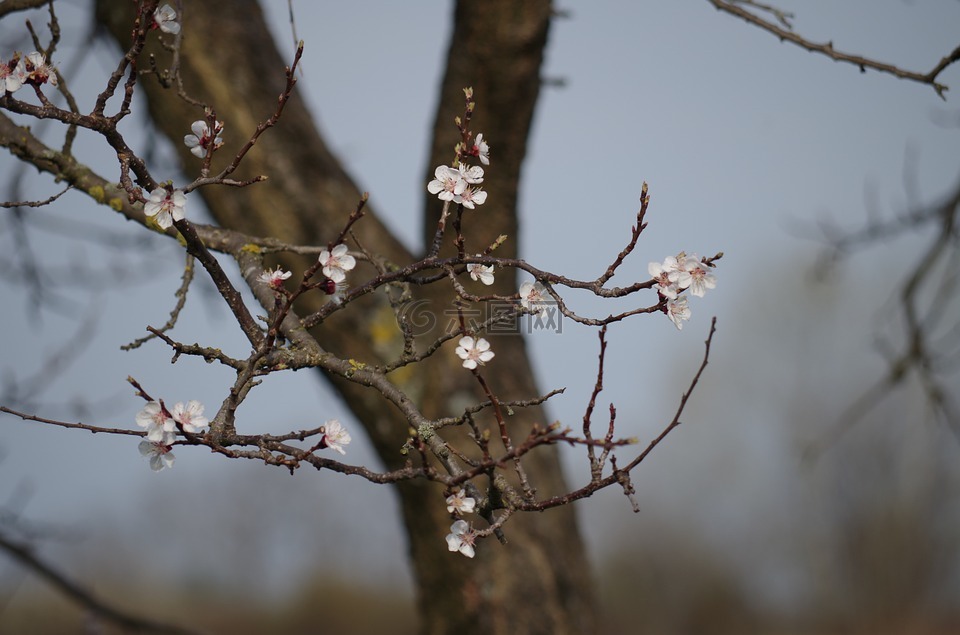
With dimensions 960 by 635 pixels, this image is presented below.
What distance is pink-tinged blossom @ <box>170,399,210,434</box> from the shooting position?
1225 mm

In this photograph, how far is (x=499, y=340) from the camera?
3.40 m

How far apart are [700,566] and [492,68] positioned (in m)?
15.2

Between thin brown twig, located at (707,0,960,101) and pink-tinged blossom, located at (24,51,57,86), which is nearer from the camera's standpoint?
pink-tinged blossom, located at (24,51,57,86)

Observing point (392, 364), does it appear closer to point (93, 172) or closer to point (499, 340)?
point (93, 172)

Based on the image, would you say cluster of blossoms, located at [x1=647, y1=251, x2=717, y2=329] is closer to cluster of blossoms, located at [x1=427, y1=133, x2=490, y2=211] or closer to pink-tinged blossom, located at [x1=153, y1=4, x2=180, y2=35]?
cluster of blossoms, located at [x1=427, y1=133, x2=490, y2=211]

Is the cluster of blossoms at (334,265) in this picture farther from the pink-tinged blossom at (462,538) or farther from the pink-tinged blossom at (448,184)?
the pink-tinged blossom at (462,538)

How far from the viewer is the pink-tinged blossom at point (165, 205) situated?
124cm

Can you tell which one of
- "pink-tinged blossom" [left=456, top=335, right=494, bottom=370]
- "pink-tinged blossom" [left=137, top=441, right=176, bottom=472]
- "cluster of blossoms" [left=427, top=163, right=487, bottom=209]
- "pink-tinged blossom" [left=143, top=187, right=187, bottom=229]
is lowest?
"pink-tinged blossom" [left=137, top=441, right=176, bottom=472]

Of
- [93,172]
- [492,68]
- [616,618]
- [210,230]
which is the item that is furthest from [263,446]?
[616,618]

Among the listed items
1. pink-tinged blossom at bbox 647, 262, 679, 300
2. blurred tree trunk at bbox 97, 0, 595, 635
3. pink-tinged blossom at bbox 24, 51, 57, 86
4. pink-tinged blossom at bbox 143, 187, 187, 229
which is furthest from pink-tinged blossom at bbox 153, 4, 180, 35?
blurred tree trunk at bbox 97, 0, 595, 635

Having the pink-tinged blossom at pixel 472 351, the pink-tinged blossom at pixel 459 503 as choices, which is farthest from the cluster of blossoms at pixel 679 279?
the pink-tinged blossom at pixel 459 503

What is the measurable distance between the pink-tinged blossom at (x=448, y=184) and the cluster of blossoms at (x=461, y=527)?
54 centimetres

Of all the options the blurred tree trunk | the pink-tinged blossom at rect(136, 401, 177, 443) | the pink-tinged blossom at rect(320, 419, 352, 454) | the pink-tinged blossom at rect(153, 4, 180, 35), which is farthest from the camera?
the blurred tree trunk

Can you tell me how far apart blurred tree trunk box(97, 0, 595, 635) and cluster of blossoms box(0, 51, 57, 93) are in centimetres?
184
